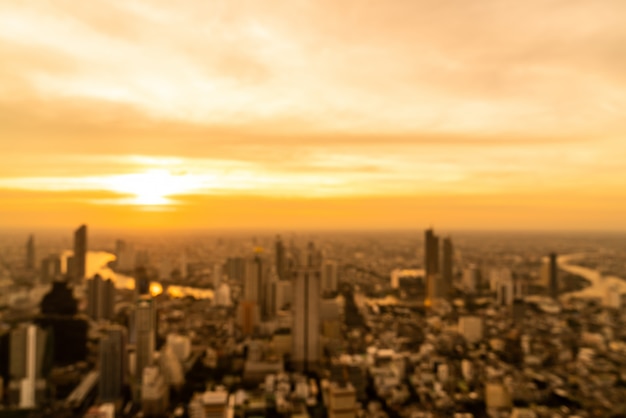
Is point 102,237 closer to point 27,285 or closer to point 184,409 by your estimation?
point 27,285

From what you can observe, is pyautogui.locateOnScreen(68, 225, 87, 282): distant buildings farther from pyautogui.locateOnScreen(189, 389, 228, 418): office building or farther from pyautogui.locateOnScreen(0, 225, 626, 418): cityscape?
pyautogui.locateOnScreen(189, 389, 228, 418): office building

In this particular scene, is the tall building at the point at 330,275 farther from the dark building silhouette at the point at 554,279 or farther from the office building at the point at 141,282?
the dark building silhouette at the point at 554,279

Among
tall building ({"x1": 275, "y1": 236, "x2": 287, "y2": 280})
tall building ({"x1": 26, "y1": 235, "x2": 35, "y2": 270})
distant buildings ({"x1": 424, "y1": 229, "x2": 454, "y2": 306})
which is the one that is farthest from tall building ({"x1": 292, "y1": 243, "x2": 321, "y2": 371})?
tall building ({"x1": 26, "y1": 235, "x2": 35, "y2": 270})

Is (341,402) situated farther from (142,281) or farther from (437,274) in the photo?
(437,274)

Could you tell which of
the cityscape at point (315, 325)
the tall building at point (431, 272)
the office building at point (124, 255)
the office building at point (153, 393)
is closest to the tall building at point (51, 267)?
the cityscape at point (315, 325)

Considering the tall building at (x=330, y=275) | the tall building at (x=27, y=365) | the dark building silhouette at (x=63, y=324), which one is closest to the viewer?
the tall building at (x=27, y=365)

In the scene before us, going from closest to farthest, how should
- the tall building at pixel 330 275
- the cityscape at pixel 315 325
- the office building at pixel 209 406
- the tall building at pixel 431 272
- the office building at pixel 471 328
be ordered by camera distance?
the office building at pixel 209 406 < the cityscape at pixel 315 325 < the office building at pixel 471 328 < the tall building at pixel 330 275 < the tall building at pixel 431 272

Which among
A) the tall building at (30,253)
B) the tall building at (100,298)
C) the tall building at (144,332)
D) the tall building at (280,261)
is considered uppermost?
the tall building at (30,253)

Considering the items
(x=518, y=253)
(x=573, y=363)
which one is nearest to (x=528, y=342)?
(x=573, y=363)
